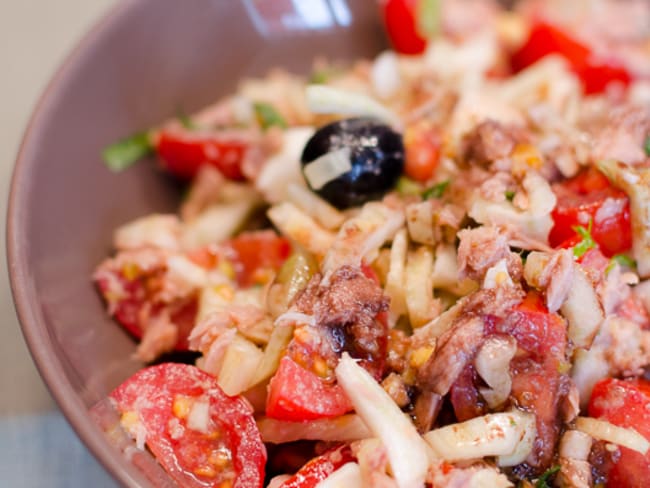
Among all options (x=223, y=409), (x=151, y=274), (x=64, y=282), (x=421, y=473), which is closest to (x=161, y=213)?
(x=151, y=274)

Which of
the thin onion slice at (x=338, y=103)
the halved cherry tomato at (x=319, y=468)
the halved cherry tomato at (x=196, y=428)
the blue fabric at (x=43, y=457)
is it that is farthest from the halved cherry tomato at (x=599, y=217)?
the blue fabric at (x=43, y=457)

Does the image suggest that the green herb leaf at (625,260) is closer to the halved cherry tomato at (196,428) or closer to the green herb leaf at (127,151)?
the halved cherry tomato at (196,428)

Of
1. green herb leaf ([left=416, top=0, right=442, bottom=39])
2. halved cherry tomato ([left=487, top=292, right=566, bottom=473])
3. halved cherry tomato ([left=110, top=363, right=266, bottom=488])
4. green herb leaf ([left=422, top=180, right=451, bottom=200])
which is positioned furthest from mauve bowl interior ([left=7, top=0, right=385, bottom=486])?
green herb leaf ([left=422, top=180, right=451, bottom=200])

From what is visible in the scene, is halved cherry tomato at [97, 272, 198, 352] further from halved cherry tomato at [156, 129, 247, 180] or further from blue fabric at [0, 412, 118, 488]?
halved cherry tomato at [156, 129, 247, 180]

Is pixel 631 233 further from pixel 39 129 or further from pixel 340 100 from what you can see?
pixel 39 129

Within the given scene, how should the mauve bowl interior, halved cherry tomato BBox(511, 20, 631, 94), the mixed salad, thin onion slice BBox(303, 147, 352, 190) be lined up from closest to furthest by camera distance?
the mixed salad → the mauve bowl interior → thin onion slice BBox(303, 147, 352, 190) → halved cherry tomato BBox(511, 20, 631, 94)

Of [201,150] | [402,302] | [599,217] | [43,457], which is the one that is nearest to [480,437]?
[402,302]
